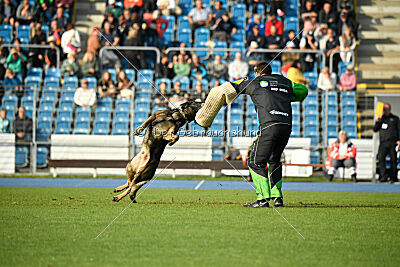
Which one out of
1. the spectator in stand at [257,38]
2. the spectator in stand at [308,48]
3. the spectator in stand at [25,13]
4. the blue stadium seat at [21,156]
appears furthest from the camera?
the spectator in stand at [25,13]

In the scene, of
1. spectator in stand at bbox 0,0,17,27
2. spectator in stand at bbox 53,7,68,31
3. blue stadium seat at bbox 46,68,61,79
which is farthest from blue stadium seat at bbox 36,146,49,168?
spectator in stand at bbox 0,0,17,27

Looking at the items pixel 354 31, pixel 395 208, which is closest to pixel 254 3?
pixel 354 31

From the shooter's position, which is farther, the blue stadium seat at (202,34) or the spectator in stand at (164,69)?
the blue stadium seat at (202,34)

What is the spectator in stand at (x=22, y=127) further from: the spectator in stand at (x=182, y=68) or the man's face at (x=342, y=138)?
the man's face at (x=342, y=138)

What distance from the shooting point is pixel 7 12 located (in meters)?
25.9

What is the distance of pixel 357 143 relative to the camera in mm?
20609

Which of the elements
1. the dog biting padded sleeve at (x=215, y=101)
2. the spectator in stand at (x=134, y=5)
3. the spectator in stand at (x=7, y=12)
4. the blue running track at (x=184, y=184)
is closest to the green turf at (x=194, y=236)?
the dog biting padded sleeve at (x=215, y=101)

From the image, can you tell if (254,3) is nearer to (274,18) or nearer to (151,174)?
(274,18)

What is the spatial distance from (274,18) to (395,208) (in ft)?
47.5

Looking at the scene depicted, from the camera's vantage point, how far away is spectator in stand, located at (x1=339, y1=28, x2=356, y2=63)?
2319 centimetres

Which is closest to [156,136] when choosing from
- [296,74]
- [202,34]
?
[296,74]

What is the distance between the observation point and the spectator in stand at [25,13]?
25.5 meters

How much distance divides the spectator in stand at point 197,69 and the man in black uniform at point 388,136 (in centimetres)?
632

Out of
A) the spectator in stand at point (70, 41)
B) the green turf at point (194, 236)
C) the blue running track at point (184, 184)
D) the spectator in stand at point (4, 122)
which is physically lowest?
the blue running track at point (184, 184)
